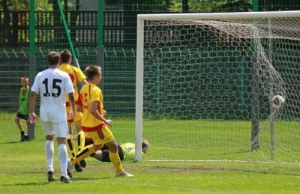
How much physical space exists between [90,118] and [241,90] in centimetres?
661

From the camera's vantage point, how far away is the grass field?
492 inches

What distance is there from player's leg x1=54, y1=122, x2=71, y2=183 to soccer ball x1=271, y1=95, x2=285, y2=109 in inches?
181

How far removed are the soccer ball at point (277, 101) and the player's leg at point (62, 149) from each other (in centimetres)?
460

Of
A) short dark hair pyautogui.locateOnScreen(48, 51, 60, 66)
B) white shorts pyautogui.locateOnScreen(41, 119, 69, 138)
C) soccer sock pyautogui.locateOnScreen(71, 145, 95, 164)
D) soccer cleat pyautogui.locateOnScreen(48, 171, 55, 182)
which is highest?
short dark hair pyautogui.locateOnScreen(48, 51, 60, 66)

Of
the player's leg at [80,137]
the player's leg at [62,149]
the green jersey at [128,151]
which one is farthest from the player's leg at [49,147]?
the green jersey at [128,151]

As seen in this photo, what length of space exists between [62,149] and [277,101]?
15.7ft

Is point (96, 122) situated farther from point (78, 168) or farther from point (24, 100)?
point (24, 100)

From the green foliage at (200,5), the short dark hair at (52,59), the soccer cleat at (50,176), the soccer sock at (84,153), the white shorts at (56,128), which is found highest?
the green foliage at (200,5)

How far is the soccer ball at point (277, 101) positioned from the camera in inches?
639

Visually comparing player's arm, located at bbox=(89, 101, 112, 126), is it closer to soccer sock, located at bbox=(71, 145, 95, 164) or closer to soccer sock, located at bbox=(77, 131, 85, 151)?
soccer sock, located at bbox=(71, 145, 95, 164)

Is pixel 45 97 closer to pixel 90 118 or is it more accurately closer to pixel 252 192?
pixel 90 118

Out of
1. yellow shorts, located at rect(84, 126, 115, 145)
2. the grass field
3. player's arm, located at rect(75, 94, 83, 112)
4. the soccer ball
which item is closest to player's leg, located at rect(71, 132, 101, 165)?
yellow shorts, located at rect(84, 126, 115, 145)

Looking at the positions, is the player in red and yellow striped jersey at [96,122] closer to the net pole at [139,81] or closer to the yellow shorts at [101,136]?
the yellow shorts at [101,136]

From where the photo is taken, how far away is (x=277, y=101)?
16.3 metres
